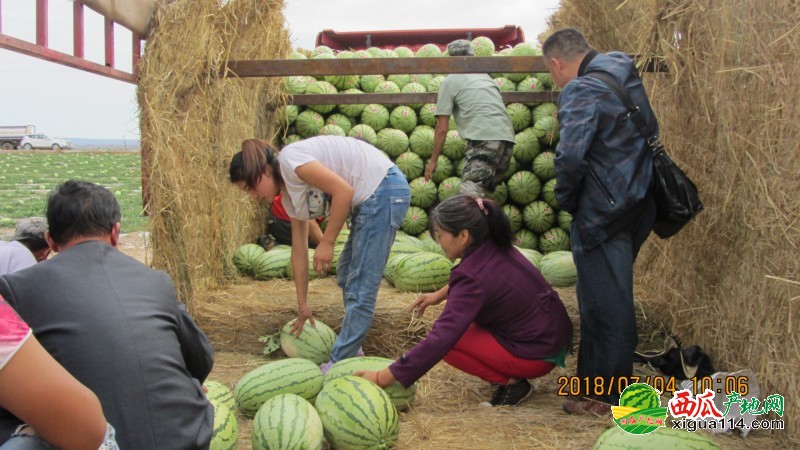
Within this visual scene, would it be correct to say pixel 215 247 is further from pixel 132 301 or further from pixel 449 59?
pixel 132 301

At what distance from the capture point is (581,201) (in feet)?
12.6

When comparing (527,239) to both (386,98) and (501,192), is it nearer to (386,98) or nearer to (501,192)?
(501,192)

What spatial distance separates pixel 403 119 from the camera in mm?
8250

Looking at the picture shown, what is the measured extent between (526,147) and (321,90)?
240 cm

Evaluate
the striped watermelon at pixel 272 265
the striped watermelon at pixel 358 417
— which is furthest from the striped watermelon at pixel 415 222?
the striped watermelon at pixel 358 417

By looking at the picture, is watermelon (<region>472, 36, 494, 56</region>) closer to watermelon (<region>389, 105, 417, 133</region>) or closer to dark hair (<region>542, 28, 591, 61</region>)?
watermelon (<region>389, 105, 417, 133</region>)

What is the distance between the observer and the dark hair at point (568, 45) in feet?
13.1

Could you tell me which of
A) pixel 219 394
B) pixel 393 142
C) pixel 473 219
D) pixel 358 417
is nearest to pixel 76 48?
pixel 219 394

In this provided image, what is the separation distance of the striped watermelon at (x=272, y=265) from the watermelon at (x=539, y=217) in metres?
2.73

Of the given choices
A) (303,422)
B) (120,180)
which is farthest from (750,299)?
(120,180)

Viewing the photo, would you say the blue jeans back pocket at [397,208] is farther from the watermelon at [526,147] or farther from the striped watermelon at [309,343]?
the watermelon at [526,147]

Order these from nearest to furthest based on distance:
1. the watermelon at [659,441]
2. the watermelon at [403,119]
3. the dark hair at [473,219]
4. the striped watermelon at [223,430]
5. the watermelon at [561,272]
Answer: the watermelon at [659,441]
the striped watermelon at [223,430]
the dark hair at [473,219]
the watermelon at [561,272]
the watermelon at [403,119]

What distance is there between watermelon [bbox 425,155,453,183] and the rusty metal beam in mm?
3680

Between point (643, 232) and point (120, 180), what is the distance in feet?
71.6
